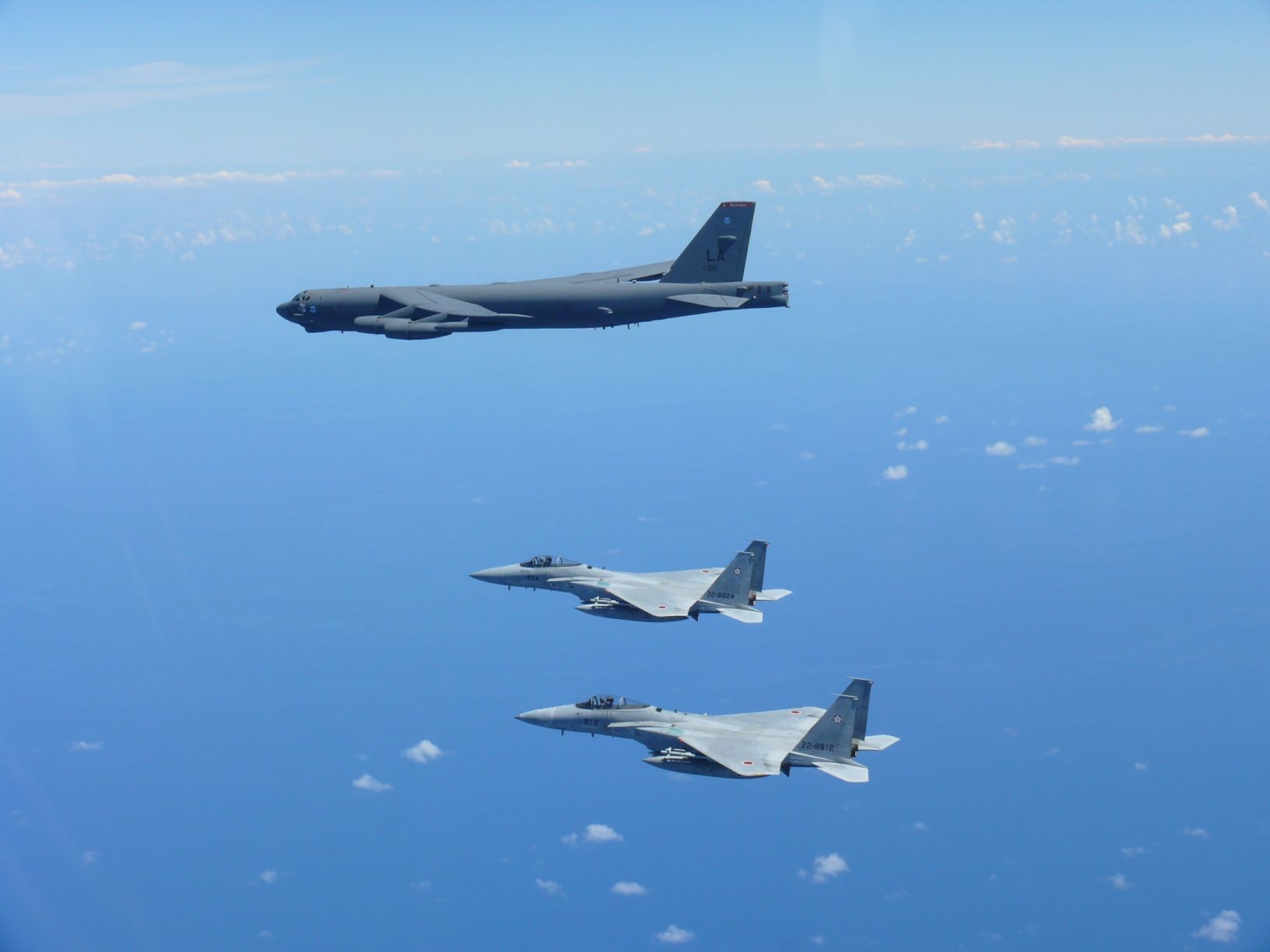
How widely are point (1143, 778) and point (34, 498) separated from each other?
6895 inches

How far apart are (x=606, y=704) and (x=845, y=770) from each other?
11.0 metres

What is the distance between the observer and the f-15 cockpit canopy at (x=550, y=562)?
51.8m

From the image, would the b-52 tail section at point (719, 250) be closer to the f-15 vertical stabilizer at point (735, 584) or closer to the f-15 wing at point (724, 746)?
the f-15 vertical stabilizer at point (735, 584)

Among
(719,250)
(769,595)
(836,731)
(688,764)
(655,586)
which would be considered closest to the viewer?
(836,731)

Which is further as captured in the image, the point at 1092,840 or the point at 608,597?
the point at 1092,840

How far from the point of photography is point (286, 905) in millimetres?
94938

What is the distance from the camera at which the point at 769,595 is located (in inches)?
1821

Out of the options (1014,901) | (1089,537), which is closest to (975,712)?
(1014,901)

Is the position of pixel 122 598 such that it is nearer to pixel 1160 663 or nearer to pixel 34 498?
pixel 34 498

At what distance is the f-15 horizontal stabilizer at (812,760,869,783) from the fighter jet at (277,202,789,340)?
720 inches

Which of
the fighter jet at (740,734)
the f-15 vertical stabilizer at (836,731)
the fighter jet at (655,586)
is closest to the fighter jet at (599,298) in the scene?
the fighter jet at (655,586)

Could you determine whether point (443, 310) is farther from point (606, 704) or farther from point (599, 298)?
point (606, 704)

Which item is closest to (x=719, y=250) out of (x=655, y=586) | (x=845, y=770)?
(x=655, y=586)

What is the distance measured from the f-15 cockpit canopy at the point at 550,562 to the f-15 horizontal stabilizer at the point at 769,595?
10.3m
